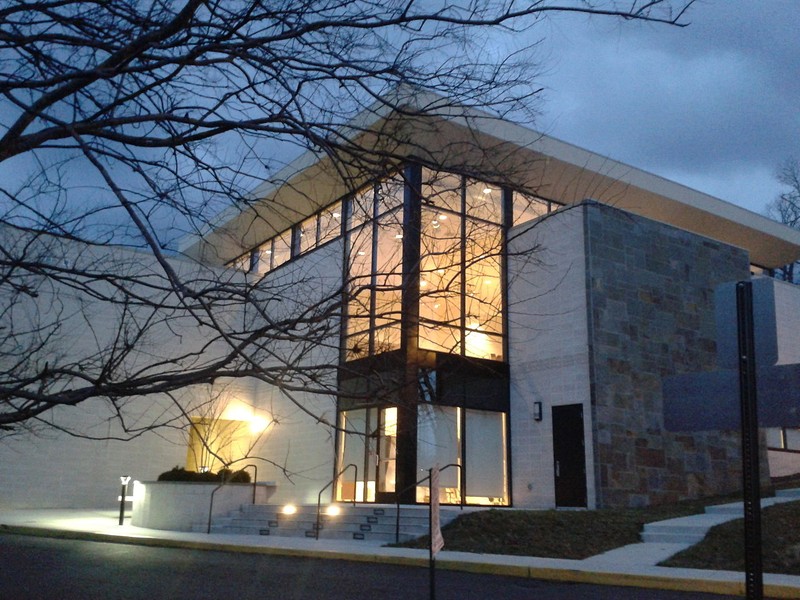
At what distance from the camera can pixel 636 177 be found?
76.9 ft

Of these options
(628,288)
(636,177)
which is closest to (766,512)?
(628,288)

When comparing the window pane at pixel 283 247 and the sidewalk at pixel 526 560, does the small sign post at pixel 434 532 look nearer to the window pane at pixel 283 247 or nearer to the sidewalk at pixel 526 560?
the window pane at pixel 283 247

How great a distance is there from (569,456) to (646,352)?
133 inches

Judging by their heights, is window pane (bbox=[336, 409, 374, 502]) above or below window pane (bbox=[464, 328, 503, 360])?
below

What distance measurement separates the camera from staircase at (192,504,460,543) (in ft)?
51.4

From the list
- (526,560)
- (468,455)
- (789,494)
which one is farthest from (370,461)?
(526,560)

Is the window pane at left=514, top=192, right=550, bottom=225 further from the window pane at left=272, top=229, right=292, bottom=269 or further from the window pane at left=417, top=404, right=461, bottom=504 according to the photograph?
the window pane at left=417, top=404, right=461, bottom=504

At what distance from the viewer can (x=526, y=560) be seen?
36.2 ft

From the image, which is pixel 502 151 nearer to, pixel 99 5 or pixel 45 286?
pixel 99 5

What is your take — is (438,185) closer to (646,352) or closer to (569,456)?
(569,456)

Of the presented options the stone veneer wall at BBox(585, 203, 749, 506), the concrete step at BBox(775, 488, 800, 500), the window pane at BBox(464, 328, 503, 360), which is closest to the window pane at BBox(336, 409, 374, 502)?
the window pane at BBox(464, 328, 503, 360)

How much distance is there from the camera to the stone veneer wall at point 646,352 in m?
18.6

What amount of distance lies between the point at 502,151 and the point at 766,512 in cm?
921

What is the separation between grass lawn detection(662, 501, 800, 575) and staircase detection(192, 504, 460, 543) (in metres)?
4.82
